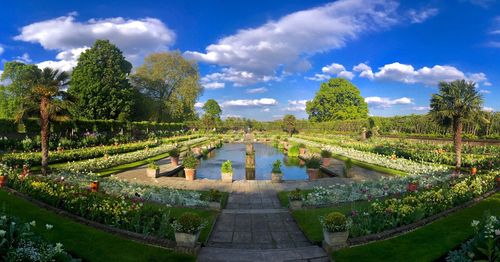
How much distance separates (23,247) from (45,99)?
11.7 m

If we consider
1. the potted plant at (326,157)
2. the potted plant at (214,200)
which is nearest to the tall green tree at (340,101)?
Answer: the potted plant at (326,157)

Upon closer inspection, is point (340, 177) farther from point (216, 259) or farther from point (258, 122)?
point (258, 122)

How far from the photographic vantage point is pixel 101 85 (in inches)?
1708

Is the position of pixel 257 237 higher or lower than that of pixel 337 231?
lower

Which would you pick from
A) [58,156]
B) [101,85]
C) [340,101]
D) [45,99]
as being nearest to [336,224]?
[45,99]

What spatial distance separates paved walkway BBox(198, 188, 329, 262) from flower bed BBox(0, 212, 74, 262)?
3.06m

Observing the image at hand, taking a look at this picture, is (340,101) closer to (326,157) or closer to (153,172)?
(326,157)

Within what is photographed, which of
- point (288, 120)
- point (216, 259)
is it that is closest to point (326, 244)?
point (216, 259)

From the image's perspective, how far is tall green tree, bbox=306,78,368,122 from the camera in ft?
243

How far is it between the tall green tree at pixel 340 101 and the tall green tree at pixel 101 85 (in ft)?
157

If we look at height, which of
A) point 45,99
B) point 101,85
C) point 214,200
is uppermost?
point 101,85

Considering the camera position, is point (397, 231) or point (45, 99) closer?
point (397, 231)

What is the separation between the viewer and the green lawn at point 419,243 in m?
7.02

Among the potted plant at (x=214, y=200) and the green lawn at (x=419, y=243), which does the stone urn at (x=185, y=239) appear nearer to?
the green lawn at (x=419, y=243)
